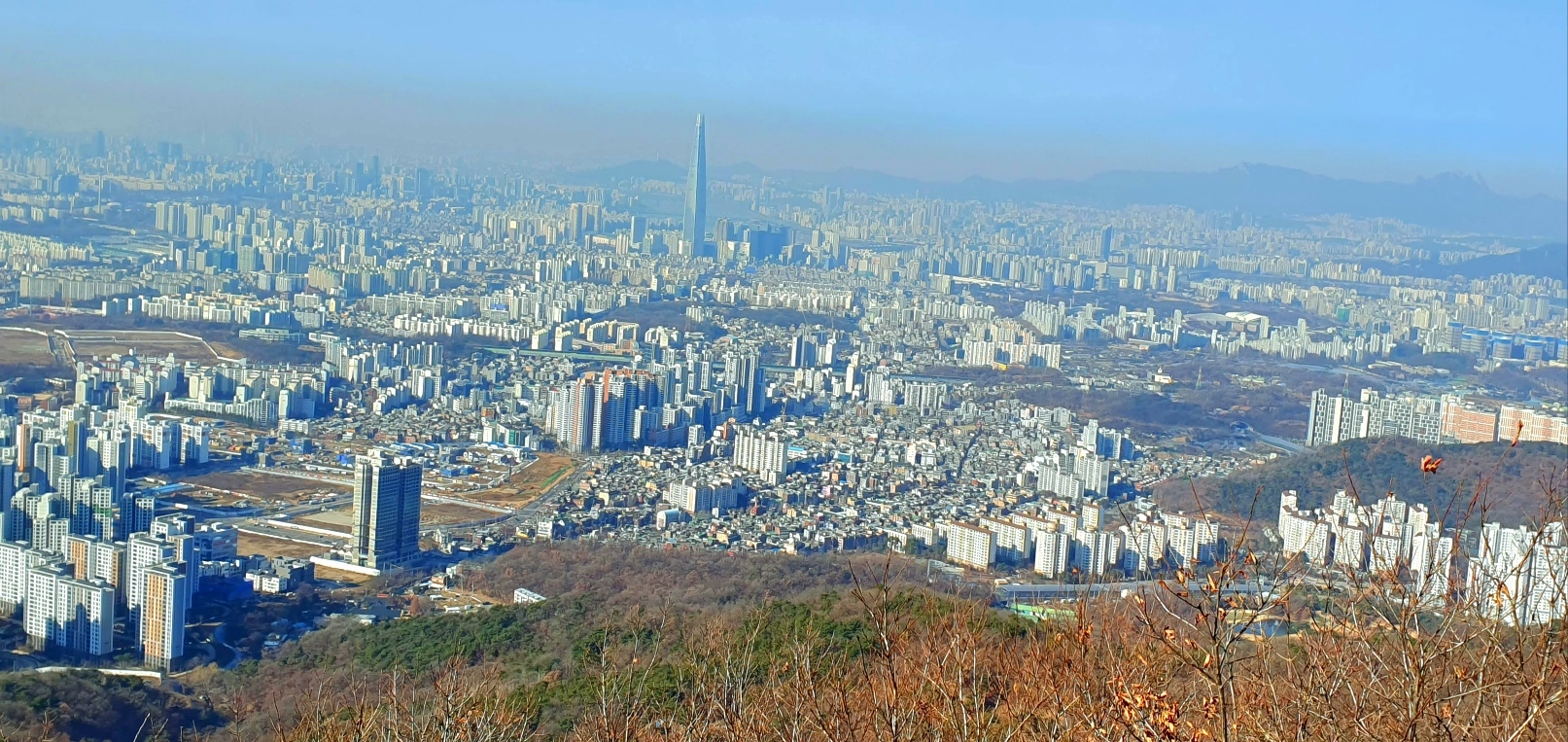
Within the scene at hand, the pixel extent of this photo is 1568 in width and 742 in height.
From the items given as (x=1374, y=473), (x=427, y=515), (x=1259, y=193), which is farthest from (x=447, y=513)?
(x=1259, y=193)

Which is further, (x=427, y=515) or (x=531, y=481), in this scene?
(x=531, y=481)

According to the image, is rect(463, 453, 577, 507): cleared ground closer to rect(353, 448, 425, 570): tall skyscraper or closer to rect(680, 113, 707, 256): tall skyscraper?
rect(353, 448, 425, 570): tall skyscraper

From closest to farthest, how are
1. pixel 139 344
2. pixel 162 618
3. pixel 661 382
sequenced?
pixel 162 618, pixel 661 382, pixel 139 344

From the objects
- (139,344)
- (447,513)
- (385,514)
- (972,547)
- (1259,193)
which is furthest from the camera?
(1259,193)

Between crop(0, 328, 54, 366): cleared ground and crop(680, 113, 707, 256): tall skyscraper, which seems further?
crop(680, 113, 707, 256): tall skyscraper

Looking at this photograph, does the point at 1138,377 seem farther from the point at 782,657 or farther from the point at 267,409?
the point at 782,657

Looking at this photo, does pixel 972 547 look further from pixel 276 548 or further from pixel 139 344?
pixel 139 344

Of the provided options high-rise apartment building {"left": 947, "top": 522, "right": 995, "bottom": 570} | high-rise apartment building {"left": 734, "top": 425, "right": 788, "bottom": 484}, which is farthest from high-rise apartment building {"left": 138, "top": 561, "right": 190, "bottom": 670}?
high-rise apartment building {"left": 734, "top": 425, "right": 788, "bottom": 484}
